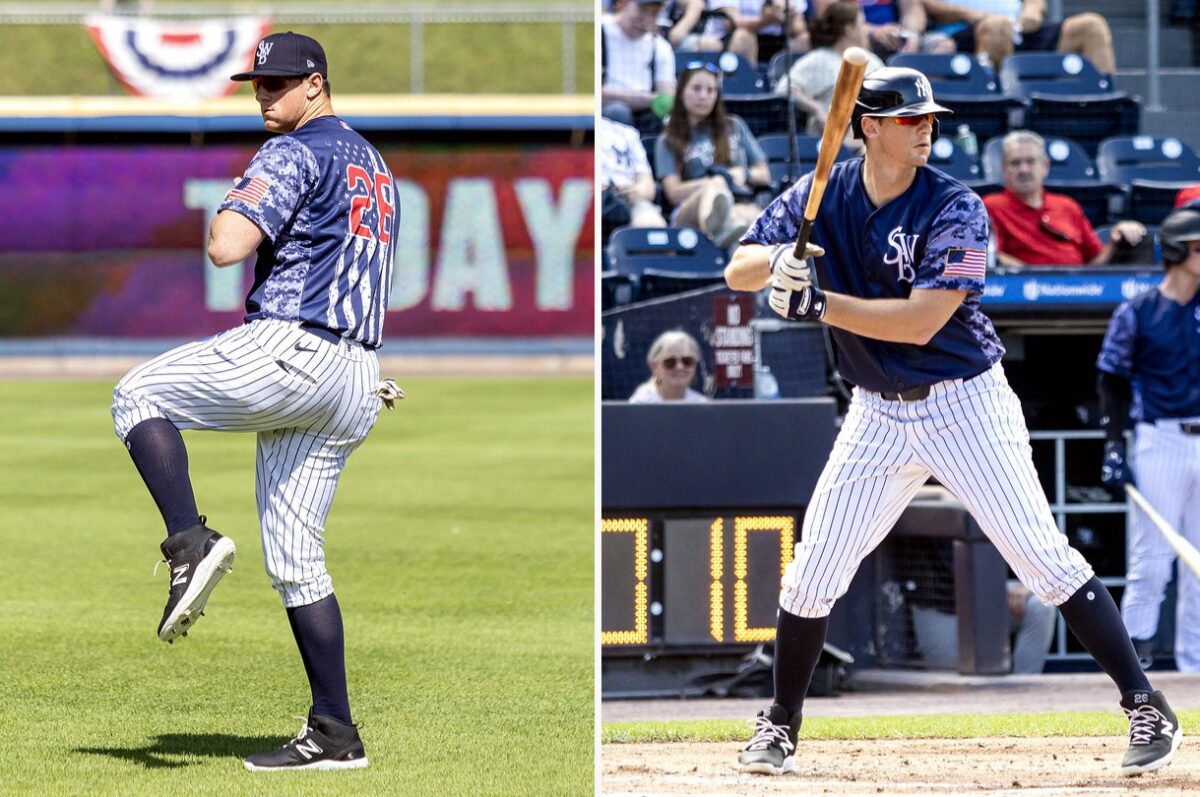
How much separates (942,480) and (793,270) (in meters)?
0.70

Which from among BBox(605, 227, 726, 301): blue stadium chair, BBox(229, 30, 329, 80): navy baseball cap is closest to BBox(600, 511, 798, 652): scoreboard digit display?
BBox(605, 227, 726, 301): blue stadium chair

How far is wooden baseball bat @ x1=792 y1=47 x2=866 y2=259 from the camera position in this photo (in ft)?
11.9

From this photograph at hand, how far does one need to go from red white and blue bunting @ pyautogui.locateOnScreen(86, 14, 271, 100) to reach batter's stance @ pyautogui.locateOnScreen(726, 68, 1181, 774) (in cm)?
1640

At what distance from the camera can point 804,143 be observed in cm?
812

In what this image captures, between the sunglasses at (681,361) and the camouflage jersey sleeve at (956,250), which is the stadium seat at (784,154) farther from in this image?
A: the camouflage jersey sleeve at (956,250)

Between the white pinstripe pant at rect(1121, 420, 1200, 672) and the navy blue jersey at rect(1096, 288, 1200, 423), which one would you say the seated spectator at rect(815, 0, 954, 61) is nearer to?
the navy blue jersey at rect(1096, 288, 1200, 423)

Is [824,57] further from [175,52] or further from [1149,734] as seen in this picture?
[175,52]

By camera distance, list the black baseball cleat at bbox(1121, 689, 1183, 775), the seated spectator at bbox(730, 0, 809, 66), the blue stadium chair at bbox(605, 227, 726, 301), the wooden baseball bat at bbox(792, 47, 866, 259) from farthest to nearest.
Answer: the seated spectator at bbox(730, 0, 809, 66) → the blue stadium chair at bbox(605, 227, 726, 301) → the black baseball cleat at bbox(1121, 689, 1183, 775) → the wooden baseball bat at bbox(792, 47, 866, 259)

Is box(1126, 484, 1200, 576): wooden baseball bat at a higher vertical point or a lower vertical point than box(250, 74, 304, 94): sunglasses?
lower

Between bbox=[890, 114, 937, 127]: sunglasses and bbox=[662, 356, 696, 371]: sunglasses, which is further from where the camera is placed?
bbox=[662, 356, 696, 371]: sunglasses

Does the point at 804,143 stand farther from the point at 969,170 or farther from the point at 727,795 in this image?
the point at 727,795

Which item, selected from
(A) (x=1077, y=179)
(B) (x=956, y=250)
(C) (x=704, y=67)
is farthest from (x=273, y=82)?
(A) (x=1077, y=179)

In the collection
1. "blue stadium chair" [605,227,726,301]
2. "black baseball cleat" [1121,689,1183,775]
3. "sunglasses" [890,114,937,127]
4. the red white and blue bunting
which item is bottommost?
"black baseball cleat" [1121,689,1183,775]

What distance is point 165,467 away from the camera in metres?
3.84
